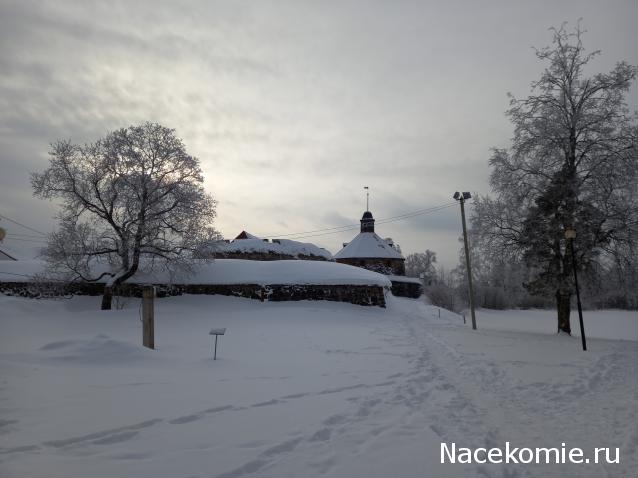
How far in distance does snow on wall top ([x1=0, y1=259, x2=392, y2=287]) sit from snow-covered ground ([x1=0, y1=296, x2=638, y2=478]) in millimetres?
9580

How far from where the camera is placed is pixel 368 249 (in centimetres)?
4622

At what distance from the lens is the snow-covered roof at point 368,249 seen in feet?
149

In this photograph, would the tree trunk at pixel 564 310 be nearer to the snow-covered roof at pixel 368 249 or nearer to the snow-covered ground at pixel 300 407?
the snow-covered ground at pixel 300 407

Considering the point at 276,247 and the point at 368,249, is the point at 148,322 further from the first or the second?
the point at 368,249

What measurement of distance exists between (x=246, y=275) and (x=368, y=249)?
25.7 metres

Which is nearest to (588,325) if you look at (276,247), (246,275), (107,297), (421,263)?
(246,275)

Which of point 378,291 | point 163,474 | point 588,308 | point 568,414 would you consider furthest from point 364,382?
point 588,308

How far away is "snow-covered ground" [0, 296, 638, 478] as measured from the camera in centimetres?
407

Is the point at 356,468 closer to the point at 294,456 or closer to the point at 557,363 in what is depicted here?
the point at 294,456

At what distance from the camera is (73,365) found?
754 centimetres

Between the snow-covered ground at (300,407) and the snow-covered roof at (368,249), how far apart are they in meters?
32.9

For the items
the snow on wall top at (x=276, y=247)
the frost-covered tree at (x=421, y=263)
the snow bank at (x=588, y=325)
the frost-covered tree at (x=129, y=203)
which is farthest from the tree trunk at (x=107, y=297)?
the frost-covered tree at (x=421, y=263)

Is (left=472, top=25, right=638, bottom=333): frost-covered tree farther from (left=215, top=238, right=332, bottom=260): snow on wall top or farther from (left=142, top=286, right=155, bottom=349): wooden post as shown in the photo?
(left=215, top=238, right=332, bottom=260): snow on wall top

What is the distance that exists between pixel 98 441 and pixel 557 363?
10.6m
